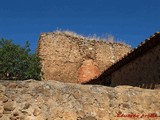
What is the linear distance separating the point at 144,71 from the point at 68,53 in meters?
10.3

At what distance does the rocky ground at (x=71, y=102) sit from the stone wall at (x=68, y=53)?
1333cm

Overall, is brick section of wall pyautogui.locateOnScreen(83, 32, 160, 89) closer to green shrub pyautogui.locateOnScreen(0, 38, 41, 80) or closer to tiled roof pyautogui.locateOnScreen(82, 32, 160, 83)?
tiled roof pyautogui.locateOnScreen(82, 32, 160, 83)

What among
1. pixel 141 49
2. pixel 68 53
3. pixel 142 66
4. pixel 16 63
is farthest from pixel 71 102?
pixel 68 53

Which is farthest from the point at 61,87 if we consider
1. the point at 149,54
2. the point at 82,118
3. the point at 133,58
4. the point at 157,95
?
the point at 133,58

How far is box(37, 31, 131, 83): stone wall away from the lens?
62.5ft

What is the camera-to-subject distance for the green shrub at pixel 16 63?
1680cm

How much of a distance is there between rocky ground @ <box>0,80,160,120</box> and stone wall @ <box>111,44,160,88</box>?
327 centimetres

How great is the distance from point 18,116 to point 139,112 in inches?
88.3

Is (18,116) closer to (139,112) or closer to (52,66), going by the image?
(139,112)

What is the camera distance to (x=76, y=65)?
19.8m

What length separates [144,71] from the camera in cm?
984

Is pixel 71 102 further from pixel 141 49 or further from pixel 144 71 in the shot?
pixel 144 71

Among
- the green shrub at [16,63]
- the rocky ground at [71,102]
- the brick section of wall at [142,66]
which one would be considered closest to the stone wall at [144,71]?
the brick section of wall at [142,66]

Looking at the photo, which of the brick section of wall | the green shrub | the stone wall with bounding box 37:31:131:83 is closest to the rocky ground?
the brick section of wall
